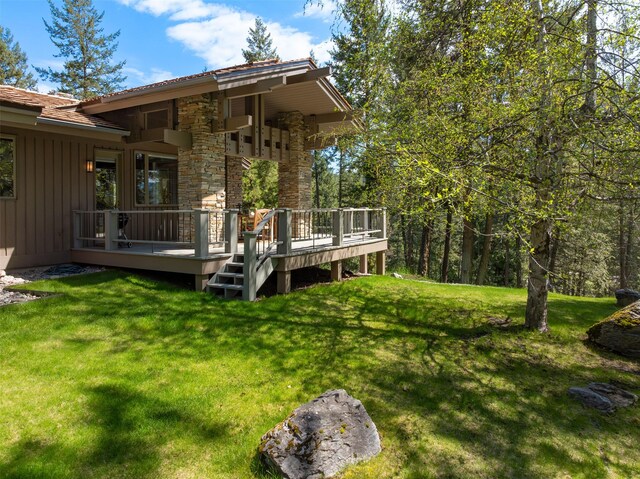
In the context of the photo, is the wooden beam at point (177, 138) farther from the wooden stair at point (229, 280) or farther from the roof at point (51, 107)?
the wooden stair at point (229, 280)

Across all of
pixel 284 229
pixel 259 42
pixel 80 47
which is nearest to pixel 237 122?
pixel 284 229

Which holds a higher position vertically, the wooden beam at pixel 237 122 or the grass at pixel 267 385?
the wooden beam at pixel 237 122

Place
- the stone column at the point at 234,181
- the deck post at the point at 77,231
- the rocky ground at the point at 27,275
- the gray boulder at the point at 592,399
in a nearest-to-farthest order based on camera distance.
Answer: the gray boulder at the point at 592,399 < the rocky ground at the point at 27,275 < the deck post at the point at 77,231 < the stone column at the point at 234,181

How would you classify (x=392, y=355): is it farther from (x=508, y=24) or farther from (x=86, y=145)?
(x=86, y=145)

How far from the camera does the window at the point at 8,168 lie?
8320 millimetres

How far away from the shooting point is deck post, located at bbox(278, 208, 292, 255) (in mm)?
7991

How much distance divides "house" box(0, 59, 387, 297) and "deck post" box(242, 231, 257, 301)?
0.07 m

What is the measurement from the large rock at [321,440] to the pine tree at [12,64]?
34274 mm

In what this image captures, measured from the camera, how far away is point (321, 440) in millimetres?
3148

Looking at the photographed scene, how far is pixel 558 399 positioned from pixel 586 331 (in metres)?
2.69

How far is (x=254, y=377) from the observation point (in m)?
4.58

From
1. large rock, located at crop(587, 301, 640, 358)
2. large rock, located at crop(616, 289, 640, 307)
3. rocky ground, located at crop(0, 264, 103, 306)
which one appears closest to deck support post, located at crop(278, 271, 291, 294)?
rocky ground, located at crop(0, 264, 103, 306)

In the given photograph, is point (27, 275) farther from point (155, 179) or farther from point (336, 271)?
point (336, 271)

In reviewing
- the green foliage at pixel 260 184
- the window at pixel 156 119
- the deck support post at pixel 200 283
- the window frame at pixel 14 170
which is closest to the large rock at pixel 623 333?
the deck support post at pixel 200 283
